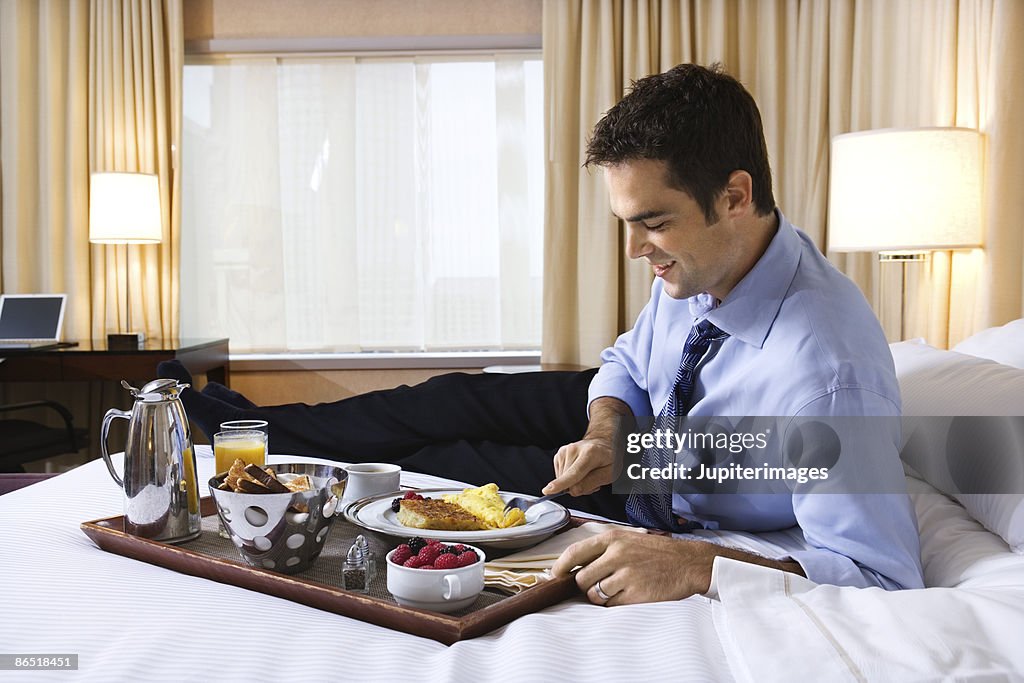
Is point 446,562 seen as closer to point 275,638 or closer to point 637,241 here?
point 275,638

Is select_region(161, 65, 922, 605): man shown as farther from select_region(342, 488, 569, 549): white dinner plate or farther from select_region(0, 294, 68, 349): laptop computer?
select_region(0, 294, 68, 349): laptop computer

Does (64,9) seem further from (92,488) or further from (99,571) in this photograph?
(99,571)

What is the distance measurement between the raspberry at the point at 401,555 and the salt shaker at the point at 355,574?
53 mm

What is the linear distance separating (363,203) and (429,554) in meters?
3.37

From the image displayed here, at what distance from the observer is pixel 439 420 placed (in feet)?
7.16

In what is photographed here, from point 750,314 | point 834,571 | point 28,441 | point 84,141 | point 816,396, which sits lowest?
point 28,441

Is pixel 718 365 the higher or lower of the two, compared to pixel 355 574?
higher

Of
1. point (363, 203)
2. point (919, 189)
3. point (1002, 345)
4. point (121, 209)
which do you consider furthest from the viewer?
point (363, 203)

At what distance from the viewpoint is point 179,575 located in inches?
43.2

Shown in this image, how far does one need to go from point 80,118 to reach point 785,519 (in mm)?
3754

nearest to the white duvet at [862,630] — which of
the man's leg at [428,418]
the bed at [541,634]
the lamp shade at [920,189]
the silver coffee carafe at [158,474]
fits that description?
the bed at [541,634]

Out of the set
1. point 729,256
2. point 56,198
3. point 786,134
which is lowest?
point 729,256

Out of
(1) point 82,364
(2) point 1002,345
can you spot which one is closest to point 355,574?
(2) point 1002,345

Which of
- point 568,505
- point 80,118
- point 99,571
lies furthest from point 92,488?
point 80,118
